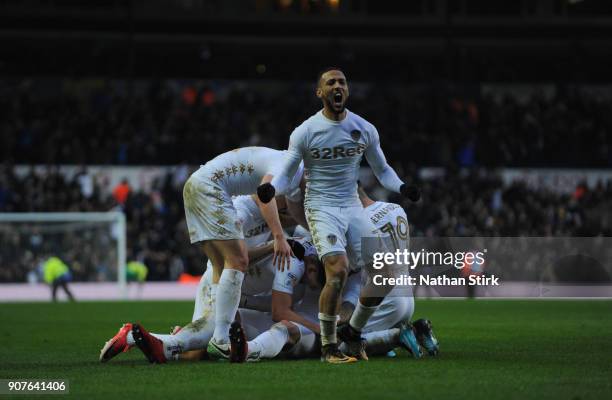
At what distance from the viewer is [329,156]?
9.46 metres

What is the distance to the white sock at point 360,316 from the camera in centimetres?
954

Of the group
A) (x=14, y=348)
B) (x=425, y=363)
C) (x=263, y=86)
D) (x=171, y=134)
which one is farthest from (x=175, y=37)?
(x=425, y=363)

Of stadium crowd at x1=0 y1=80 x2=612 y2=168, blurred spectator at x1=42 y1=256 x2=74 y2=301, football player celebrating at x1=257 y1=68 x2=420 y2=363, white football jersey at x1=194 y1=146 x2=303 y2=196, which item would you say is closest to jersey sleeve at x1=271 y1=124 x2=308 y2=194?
football player celebrating at x1=257 y1=68 x2=420 y2=363

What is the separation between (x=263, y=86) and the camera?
34.7m

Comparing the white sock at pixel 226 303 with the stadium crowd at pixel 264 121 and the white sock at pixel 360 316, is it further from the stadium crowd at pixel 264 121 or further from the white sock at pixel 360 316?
the stadium crowd at pixel 264 121

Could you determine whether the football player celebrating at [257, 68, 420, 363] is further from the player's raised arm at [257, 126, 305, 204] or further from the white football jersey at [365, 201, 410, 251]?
the white football jersey at [365, 201, 410, 251]

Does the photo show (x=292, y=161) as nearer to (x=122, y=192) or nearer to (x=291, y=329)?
(x=291, y=329)

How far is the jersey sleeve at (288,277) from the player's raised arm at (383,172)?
41.3 inches

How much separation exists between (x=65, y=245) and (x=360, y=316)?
56.6 feet

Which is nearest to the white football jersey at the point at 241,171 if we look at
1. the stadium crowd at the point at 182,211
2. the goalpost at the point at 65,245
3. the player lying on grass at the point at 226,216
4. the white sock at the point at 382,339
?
the player lying on grass at the point at 226,216

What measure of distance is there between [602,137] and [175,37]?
1357 centimetres

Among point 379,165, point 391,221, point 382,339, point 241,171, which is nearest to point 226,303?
point 241,171

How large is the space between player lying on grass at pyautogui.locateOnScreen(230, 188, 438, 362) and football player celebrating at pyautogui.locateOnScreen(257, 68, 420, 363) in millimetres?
218

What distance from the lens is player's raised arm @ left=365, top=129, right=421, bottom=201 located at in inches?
376
